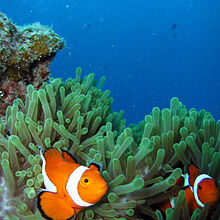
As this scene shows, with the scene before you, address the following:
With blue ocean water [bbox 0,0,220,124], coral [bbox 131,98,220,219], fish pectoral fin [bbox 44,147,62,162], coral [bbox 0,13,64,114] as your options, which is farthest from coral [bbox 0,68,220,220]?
blue ocean water [bbox 0,0,220,124]

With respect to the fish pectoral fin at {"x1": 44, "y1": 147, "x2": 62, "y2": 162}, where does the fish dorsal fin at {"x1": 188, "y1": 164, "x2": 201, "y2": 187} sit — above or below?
below

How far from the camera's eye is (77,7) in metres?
46.8

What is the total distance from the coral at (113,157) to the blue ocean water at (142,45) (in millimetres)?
40141

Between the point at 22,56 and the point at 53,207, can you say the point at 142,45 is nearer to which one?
the point at 22,56

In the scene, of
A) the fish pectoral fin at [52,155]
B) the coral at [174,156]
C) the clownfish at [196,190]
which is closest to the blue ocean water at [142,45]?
the coral at [174,156]

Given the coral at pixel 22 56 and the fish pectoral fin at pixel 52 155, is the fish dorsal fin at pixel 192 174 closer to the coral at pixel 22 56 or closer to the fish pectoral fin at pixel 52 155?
the fish pectoral fin at pixel 52 155

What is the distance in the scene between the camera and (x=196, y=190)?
1.21 metres

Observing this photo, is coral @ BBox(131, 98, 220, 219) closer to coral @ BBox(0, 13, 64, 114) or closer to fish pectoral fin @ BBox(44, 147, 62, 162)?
fish pectoral fin @ BBox(44, 147, 62, 162)

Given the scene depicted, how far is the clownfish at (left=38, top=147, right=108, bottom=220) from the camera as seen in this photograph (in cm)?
95

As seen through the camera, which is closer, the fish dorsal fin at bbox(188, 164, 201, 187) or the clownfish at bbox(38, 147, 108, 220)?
the clownfish at bbox(38, 147, 108, 220)

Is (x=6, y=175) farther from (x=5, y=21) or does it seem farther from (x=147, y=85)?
(x=147, y=85)

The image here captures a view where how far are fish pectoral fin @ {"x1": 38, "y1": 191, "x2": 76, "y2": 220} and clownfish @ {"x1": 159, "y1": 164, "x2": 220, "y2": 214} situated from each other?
0.58m

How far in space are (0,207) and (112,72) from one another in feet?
145

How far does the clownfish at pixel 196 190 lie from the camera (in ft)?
3.68
